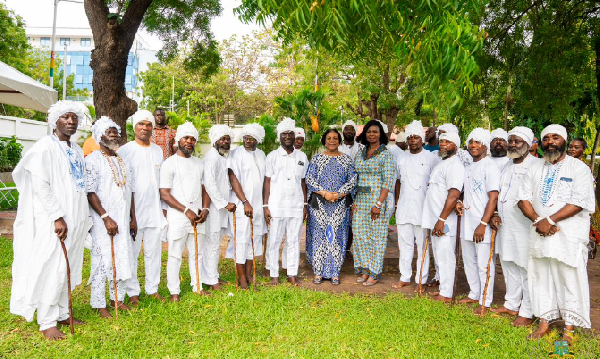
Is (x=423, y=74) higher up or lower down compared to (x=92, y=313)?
higher up

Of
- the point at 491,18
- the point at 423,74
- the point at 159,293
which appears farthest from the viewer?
the point at 491,18

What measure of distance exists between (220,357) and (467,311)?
296 centimetres

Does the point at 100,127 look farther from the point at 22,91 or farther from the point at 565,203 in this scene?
the point at 22,91

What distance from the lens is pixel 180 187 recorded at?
5734mm

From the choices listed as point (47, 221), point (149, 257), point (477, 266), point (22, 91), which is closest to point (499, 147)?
point (477, 266)

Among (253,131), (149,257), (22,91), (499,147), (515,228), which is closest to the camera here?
(515,228)

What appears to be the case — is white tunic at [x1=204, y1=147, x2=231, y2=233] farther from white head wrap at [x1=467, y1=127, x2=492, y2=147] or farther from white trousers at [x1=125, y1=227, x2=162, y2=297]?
white head wrap at [x1=467, y1=127, x2=492, y2=147]

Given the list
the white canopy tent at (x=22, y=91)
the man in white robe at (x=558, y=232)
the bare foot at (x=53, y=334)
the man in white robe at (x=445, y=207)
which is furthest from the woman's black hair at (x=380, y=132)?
the white canopy tent at (x=22, y=91)

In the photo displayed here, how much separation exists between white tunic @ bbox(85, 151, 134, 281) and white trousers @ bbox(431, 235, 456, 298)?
146 inches

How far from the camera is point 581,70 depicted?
27.6 feet

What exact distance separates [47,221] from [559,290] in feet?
16.2

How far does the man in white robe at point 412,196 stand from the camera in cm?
648

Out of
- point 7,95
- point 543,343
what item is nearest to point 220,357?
point 543,343

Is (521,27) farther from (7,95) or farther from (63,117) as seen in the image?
(7,95)
